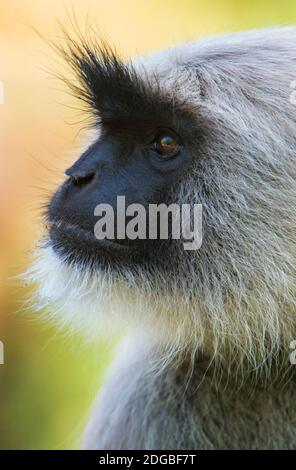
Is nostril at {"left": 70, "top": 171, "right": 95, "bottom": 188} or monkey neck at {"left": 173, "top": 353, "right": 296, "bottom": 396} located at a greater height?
nostril at {"left": 70, "top": 171, "right": 95, "bottom": 188}

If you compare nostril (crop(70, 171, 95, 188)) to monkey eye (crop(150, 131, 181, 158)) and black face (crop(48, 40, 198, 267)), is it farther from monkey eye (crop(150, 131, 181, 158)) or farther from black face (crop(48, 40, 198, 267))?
monkey eye (crop(150, 131, 181, 158))

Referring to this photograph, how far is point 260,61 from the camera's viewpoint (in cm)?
398

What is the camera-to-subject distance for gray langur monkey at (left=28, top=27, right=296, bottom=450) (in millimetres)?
3787

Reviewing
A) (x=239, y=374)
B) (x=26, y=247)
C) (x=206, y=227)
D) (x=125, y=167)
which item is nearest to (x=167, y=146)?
(x=125, y=167)

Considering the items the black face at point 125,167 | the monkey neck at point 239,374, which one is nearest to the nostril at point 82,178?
the black face at point 125,167

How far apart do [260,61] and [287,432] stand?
185 centimetres

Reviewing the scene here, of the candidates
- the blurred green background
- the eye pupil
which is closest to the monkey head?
the eye pupil

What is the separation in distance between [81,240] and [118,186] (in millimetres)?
361

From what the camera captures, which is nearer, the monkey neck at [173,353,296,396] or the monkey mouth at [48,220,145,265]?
the monkey mouth at [48,220,145,265]

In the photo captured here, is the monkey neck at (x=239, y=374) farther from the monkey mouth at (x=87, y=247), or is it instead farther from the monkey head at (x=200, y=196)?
the monkey mouth at (x=87, y=247)

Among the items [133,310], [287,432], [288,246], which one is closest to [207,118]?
[288,246]

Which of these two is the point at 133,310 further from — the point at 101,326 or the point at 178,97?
the point at 178,97

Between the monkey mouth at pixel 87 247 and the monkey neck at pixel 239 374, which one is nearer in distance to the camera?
the monkey mouth at pixel 87 247

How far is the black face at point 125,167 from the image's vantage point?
381 cm
